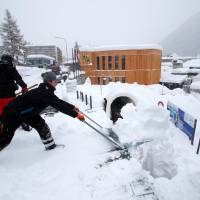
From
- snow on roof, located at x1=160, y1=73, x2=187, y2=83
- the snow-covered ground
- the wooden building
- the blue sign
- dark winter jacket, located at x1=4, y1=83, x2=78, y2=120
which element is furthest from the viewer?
snow on roof, located at x1=160, y1=73, x2=187, y2=83

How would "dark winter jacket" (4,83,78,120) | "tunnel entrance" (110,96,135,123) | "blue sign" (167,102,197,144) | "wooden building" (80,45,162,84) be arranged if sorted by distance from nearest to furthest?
1. "dark winter jacket" (4,83,78,120)
2. "blue sign" (167,102,197,144)
3. "tunnel entrance" (110,96,135,123)
4. "wooden building" (80,45,162,84)

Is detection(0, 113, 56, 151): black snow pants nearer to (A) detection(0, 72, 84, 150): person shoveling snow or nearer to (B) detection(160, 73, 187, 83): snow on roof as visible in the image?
(A) detection(0, 72, 84, 150): person shoveling snow

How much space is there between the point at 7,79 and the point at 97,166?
9.57 ft

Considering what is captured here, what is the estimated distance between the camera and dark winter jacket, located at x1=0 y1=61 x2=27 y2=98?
3.77 metres

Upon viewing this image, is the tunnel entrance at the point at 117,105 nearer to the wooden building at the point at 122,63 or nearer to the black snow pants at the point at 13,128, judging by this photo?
the black snow pants at the point at 13,128

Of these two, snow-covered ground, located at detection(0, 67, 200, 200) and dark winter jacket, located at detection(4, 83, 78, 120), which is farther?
dark winter jacket, located at detection(4, 83, 78, 120)


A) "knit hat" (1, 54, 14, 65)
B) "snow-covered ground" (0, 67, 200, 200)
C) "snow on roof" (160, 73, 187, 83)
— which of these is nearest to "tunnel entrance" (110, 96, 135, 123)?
"snow-covered ground" (0, 67, 200, 200)

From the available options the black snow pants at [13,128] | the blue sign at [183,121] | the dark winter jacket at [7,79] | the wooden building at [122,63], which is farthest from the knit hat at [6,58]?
the wooden building at [122,63]

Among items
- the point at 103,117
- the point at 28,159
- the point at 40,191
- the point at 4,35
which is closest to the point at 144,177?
the point at 40,191

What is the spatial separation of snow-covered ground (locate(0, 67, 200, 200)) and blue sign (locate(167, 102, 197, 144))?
34.9 inches

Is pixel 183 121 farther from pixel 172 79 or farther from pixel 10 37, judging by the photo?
pixel 10 37

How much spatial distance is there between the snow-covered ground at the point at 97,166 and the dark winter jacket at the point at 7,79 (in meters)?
1.07

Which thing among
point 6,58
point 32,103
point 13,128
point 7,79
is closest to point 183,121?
point 32,103

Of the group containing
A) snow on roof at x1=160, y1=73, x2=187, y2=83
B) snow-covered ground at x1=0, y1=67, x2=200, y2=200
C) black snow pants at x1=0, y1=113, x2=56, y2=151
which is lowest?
snow on roof at x1=160, y1=73, x2=187, y2=83
